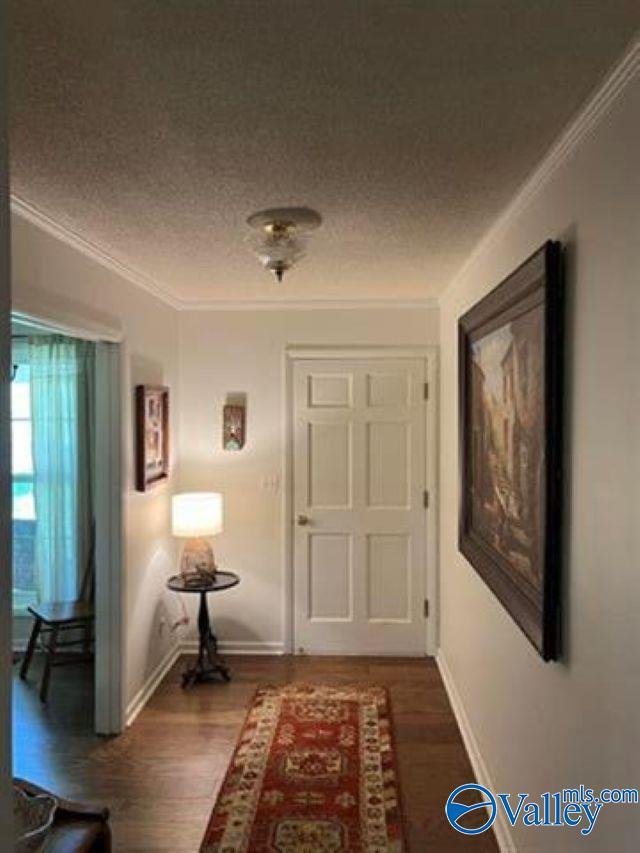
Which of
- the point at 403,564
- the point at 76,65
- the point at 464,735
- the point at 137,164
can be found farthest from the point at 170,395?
the point at 76,65

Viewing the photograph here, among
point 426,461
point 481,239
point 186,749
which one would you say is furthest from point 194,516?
point 481,239

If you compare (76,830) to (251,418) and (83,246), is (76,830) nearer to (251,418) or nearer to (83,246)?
(83,246)

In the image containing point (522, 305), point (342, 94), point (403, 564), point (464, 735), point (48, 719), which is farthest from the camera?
point (403, 564)

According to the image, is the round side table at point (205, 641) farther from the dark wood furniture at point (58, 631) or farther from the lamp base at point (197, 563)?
the dark wood furniture at point (58, 631)

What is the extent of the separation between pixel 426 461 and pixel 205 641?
6.00 feet

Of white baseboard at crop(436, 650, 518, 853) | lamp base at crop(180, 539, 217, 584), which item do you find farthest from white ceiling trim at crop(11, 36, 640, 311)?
white baseboard at crop(436, 650, 518, 853)

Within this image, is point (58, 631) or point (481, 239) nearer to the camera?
point (481, 239)

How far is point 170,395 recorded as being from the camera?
405 centimetres

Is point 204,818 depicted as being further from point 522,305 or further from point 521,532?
point 522,305

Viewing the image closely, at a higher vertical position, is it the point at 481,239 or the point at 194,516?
the point at 481,239

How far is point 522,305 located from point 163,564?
2823 millimetres

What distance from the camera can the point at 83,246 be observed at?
269 cm

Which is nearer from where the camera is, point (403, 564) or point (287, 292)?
point (287, 292)

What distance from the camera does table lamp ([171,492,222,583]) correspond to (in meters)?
3.74
